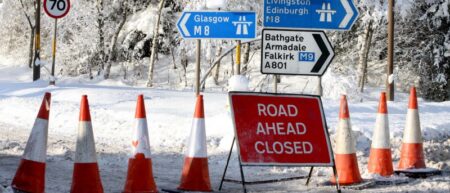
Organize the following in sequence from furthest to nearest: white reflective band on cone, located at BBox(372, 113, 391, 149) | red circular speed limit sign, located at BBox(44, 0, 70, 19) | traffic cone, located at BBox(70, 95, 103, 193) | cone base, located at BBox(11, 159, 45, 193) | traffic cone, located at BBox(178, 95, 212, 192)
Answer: red circular speed limit sign, located at BBox(44, 0, 70, 19), white reflective band on cone, located at BBox(372, 113, 391, 149), traffic cone, located at BBox(178, 95, 212, 192), traffic cone, located at BBox(70, 95, 103, 193), cone base, located at BBox(11, 159, 45, 193)

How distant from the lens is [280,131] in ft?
23.4

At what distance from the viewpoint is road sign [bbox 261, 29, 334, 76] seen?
8.09 meters

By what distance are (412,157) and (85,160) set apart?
419cm

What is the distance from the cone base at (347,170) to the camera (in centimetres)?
766

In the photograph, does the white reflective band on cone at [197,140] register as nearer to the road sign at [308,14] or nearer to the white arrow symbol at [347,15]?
the road sign at [308,14]

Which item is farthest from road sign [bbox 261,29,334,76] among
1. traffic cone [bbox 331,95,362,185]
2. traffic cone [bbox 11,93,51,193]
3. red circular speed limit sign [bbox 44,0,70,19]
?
red circular speed limit sign [bbox 44,0,70,19]

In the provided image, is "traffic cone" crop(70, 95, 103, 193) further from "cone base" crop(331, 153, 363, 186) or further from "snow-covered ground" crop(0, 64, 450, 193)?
"cone base" crop(331, 153, 363, 186)

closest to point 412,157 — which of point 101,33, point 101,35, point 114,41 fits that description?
point 114,41

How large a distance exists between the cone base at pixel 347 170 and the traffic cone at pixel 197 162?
1547 mm

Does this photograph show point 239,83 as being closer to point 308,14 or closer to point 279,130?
point 308,14

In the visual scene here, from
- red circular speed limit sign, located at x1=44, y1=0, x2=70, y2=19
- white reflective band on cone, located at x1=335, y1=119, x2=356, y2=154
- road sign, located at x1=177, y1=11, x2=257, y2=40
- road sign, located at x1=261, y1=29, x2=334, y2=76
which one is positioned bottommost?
white reflective band on cone, located at x1=335, y1=119, x2=356, y2=154

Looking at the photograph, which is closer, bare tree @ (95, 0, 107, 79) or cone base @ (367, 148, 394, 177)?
cone base @ (367, 148, 394, 177)

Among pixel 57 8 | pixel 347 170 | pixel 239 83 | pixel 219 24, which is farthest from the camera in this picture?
pixel 57 8

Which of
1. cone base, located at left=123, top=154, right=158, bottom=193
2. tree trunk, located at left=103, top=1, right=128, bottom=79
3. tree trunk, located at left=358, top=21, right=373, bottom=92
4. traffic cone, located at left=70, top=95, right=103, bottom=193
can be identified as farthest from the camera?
tree trunk, located at left=103, top=1, right=128, bottom=79
